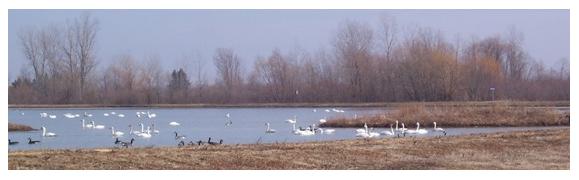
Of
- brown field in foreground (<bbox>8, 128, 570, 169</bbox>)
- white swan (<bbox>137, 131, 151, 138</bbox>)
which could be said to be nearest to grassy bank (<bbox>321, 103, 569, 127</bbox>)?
white swan (<bbox>137, 131, 151, 138</bbox>)

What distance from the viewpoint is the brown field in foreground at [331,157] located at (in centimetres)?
1242

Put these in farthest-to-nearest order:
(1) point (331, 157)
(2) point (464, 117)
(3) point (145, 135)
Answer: (2) point (464, 117), (3) point (145, 135), (1) point (331, 157)

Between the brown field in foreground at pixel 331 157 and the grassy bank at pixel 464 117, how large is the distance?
519 inches

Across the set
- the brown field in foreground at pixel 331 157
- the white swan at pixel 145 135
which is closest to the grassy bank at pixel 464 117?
the white swan at pixel 145 135

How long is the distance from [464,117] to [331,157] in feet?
58.2

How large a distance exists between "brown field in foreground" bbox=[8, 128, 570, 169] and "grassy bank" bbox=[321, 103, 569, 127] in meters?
13.2

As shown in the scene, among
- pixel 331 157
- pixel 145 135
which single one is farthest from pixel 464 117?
pixel 331 157

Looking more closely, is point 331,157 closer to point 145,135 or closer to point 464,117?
point 145,135

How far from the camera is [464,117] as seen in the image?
30531 millimetres

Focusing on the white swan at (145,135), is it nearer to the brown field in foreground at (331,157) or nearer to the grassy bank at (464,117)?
the grassy bank at (464,117)

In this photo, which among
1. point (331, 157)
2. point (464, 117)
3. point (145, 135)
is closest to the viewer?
point (331, 157)
